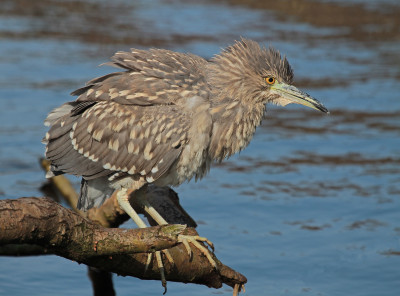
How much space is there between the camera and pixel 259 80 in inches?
246

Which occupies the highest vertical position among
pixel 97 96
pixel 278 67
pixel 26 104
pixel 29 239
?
pixel 26 104

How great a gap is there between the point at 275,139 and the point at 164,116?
228 inches

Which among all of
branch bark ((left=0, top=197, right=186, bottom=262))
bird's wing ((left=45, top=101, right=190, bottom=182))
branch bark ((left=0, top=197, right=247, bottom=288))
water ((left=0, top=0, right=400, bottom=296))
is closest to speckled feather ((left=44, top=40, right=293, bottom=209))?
bird's wing ((left=45, top=101, right=190, bottom=182))

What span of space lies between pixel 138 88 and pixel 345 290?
2951 millimetres

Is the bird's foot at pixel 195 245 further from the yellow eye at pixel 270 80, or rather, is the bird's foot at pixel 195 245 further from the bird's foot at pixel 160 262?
the yellow eye at pixel 270 80

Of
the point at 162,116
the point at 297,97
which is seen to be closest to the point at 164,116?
the point at 162,116

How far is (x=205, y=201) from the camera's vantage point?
958cm

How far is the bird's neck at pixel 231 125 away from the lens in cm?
614

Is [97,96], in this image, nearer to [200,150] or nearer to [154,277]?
[200,150]

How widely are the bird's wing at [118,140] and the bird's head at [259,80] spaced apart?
1.64 feet

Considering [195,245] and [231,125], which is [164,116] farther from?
[195,245]

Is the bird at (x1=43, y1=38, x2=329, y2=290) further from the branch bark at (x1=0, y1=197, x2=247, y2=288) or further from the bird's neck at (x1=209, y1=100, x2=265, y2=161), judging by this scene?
the branch bark at (x1=0, y1=197, x2=247, y2=288)

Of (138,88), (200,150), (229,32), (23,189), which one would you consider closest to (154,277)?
(200,150)

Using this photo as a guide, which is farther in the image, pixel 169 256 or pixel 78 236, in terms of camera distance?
pixel 169 256
